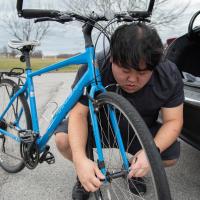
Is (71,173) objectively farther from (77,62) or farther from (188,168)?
(77,62)

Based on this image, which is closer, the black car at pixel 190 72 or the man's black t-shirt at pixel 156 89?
the man's black t-shirt at pixel 156 89

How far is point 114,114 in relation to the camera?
1.88m

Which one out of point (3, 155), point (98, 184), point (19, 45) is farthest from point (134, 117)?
point (3, 155)

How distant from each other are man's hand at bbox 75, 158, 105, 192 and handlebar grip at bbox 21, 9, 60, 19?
88 cm

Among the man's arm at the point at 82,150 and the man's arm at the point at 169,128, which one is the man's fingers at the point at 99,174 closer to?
the man's arm at the point at 82,150

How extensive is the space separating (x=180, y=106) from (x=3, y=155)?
182 centimetres

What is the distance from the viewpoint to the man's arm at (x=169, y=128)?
2.09m

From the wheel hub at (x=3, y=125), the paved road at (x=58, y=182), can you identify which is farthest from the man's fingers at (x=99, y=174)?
the wheel hub at (x=3, y=125)

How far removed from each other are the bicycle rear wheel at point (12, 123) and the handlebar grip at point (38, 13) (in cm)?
101

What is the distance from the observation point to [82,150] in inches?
76.2

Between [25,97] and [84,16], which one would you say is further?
[25,97]

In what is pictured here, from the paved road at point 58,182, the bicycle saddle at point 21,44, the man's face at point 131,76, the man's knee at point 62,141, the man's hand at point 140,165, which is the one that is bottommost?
the paved road at point 58,182

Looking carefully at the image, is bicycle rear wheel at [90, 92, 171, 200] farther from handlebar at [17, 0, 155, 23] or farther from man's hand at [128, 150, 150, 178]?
handlebar at [17, 0, 155, 23]

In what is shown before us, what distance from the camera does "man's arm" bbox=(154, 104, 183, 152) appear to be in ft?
6.84
